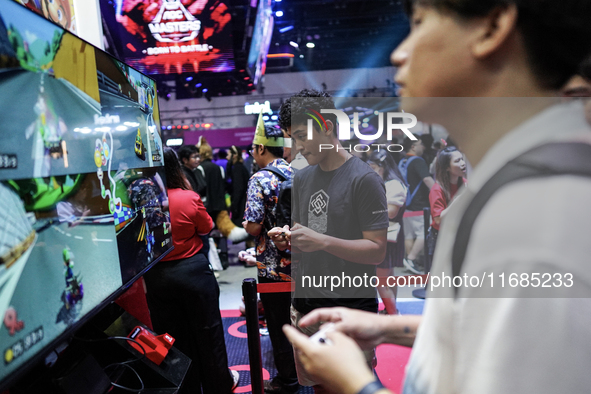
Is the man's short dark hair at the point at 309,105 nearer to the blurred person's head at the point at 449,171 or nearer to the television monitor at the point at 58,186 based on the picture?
the blurred person's head at the point at 449,171

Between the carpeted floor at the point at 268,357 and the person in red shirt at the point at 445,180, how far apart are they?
130 cm

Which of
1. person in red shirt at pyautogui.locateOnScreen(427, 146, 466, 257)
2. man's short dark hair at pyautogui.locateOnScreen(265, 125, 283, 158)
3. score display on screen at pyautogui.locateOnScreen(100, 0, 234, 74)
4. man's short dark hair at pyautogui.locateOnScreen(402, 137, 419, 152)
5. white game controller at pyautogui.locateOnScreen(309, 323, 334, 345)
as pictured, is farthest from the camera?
score display on screen at pyautogui.locateOnScreen(100, 0, 234, 74)

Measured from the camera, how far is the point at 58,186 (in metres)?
0.93

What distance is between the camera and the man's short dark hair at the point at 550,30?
0.51 metres

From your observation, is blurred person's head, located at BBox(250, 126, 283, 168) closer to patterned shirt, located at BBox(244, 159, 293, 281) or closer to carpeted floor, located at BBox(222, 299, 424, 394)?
patterned shirt, located at BBox(244, 159, 293, 281)

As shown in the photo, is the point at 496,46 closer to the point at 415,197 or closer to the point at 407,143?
the point at 407,143

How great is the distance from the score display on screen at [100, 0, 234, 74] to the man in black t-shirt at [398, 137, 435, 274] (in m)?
3.55

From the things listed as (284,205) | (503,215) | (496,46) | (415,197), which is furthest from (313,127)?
(503,215)

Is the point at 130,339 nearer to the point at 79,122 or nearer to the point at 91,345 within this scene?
the point at 91,345

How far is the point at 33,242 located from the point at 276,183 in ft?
5.60

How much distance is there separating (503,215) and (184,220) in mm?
2075

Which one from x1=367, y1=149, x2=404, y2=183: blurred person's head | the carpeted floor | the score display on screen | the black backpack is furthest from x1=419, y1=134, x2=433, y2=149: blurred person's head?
the score display on screen

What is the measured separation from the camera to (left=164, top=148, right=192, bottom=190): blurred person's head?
2.35m

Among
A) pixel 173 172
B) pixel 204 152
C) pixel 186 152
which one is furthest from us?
pixel 204 152
